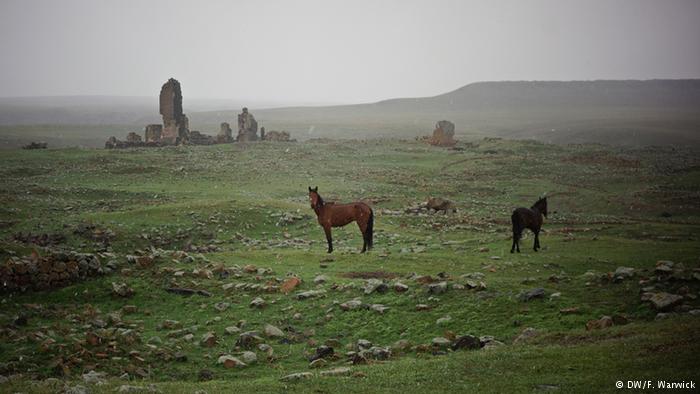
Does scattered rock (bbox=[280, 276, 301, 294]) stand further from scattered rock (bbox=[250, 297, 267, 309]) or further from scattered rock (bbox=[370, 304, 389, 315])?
scattered rock (bbox=[370, 304, 389, 315])

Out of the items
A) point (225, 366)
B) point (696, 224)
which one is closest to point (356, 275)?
point (225, 366)

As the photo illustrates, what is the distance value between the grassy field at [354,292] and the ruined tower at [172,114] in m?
33.6

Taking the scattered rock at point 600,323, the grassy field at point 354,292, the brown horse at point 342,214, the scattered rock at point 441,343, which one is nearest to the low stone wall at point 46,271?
the grassy field at point 354,292

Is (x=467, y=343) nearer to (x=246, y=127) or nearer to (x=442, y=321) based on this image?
(x=442, y=321)

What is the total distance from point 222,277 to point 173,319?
3.35 metres

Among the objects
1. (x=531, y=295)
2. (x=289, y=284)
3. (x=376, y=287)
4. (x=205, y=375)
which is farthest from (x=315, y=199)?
(x=205, y=375)

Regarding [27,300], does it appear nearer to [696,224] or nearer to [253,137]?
[696,224]

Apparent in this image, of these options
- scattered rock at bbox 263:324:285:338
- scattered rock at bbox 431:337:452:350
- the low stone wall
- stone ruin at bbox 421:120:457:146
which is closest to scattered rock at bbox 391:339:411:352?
scattered rock at bbox 431:337:452:350

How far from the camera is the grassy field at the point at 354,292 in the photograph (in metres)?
9.90

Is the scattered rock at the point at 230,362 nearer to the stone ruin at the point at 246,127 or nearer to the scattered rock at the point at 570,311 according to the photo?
the scattered rock at the point at 570,311

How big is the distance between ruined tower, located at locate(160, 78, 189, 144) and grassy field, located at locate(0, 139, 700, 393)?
33.6 m

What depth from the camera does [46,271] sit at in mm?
15969

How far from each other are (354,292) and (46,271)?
9.29 metres

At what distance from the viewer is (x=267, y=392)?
9.31m
